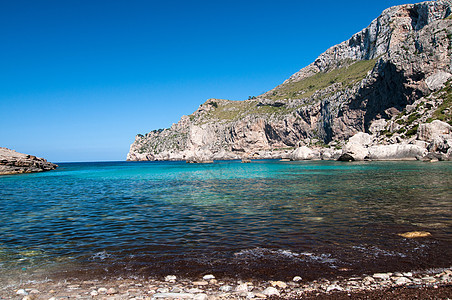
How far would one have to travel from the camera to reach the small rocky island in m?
59.8

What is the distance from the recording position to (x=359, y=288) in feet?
18.4

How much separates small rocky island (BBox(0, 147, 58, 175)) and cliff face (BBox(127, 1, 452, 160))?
64.1 m

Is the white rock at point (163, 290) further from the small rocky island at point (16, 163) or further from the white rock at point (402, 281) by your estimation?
the small rocky island at point (16, 163)

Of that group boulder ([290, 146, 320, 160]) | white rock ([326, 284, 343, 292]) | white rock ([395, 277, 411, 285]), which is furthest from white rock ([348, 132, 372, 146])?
→ white rock ([326, 284, 343, 292])

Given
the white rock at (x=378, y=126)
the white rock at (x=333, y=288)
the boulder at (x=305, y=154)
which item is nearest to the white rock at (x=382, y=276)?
the white rock at (x=333, y=288)

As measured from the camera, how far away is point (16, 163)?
62.9 m

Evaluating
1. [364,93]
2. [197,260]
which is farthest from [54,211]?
[364,93]

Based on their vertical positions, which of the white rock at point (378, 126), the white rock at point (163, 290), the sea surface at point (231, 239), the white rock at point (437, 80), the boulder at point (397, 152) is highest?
the white rock at point (437, 80)

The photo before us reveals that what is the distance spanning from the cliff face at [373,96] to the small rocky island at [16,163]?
6413 cm

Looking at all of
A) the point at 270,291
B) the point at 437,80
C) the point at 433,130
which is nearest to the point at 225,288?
the point at 270,291

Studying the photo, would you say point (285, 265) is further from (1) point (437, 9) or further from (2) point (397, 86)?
(1) point (437, 9)

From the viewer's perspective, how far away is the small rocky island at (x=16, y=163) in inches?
2355

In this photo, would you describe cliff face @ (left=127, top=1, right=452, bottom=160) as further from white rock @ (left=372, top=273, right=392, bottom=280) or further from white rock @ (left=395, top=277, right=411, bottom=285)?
white rock @ (left=395, top=277, right=411, bottom=285)

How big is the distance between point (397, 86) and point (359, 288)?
4360 inches
